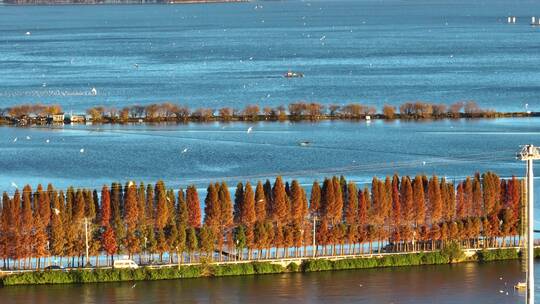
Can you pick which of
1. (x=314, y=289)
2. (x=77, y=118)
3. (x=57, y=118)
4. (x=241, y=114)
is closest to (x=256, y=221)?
(x=314, y=289)

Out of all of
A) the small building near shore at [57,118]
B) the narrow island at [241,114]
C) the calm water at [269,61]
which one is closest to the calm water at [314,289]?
the narrow island at [241,114]

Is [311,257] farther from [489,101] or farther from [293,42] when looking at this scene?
[293,42]

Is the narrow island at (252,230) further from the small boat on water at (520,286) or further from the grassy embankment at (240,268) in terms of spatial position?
the small boat on water at (520,286)

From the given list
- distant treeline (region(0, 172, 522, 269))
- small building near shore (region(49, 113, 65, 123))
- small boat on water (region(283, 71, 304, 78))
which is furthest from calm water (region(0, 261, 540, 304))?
small boat on water (region(283, 71, 304, 78))

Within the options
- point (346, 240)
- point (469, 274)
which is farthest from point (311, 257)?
point (469, 274)

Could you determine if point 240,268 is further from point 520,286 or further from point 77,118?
point 77,118
